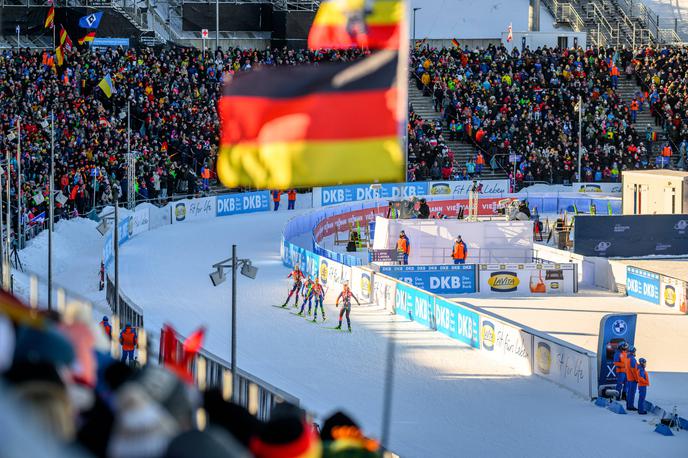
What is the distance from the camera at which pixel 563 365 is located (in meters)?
20.0

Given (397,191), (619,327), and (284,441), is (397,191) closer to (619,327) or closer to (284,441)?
(619,327)

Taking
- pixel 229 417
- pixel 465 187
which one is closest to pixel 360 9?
pixel 229 417

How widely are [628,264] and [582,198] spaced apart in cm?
1724

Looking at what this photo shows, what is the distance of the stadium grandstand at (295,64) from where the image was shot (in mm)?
39375

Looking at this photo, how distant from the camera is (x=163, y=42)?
174 ft

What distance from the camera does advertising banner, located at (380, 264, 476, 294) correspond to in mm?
29031

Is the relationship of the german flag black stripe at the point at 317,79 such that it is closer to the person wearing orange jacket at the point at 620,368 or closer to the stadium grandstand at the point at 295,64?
the person wearing orange jacket at the point at 620,368

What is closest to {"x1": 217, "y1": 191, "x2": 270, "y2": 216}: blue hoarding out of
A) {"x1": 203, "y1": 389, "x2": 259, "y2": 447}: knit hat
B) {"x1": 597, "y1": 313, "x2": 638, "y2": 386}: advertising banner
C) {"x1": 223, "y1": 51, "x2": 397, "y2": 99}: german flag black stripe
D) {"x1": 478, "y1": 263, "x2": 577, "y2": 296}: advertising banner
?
{"x1": 478, "y1": 263, "x2": 577, "y2": 296}: advertising banner

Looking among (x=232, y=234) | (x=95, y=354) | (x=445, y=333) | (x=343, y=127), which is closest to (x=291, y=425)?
(x=95, y=354)

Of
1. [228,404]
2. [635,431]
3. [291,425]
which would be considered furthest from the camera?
[635,431]

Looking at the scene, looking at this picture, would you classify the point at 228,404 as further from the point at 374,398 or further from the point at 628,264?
the point at 628,264

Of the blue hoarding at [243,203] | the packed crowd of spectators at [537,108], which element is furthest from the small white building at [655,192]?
the blue hoarding at [243,203]

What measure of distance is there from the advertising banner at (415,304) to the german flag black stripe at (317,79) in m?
16.5

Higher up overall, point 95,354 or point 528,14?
point 528,14
